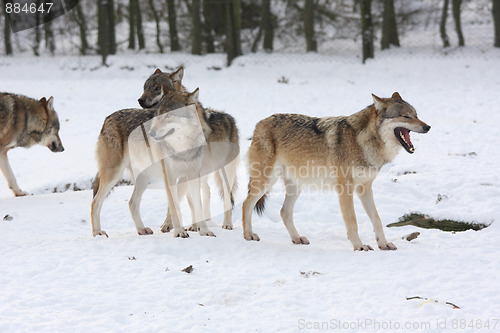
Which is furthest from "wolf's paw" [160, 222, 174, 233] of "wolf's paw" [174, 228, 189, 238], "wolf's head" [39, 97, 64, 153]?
"wolf's head" [39, 97, 64, 153]

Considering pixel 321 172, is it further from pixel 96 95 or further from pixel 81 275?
pixel 96 95

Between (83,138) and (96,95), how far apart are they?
14.0ft

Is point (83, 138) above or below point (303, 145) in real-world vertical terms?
below

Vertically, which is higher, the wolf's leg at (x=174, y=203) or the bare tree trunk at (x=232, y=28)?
the bare tree trunk at (x=232, y=28)

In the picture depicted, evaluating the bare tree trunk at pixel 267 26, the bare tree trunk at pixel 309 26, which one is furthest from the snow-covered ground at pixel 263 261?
the bare tree trunk at pixel 267 26

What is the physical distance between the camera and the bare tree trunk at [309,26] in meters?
18.8

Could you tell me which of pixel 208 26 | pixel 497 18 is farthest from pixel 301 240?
pixel 497 18

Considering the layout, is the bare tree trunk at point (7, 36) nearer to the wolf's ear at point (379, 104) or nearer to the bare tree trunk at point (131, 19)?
the bare tree trunk at point (131, 19)

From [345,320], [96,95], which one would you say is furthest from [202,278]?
[96,95]

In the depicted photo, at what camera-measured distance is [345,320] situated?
3.45 m

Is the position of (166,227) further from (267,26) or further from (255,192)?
(267,26)

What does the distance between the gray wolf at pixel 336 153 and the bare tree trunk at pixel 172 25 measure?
15830mm

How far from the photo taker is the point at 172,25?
20.5 metres

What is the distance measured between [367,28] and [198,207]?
13492mm
